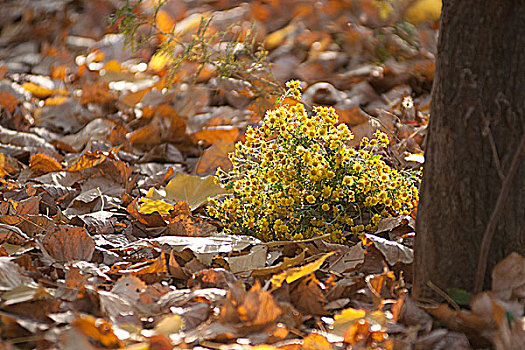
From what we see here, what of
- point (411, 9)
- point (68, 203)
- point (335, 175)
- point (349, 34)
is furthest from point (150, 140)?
point (411, 9)

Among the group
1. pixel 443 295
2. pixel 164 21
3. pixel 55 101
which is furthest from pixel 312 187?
pixel 164 21

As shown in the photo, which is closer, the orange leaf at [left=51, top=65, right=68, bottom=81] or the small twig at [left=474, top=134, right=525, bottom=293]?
the small twig at [left=474, top=134, right=525, bottom=293]

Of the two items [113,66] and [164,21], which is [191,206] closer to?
[113,66]

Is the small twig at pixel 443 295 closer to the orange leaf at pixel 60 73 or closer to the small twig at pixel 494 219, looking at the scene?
the small twig at pixel 494 219

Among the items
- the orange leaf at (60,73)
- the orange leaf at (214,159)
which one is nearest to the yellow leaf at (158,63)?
the orange leaf at (60,73)

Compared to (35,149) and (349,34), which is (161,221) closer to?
(35,149)

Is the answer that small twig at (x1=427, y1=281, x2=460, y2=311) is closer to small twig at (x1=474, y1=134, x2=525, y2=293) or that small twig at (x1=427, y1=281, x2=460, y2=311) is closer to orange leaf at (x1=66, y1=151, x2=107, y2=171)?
small twig at (x1=474, y1=134, x2=525, y2=293)

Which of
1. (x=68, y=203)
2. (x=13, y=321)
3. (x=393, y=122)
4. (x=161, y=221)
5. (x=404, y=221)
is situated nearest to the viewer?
(x=13, y=321)

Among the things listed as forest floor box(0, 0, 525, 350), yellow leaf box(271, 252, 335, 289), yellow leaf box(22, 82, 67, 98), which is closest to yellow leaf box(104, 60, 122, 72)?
forest floor box(0, 0, 525, 350)
